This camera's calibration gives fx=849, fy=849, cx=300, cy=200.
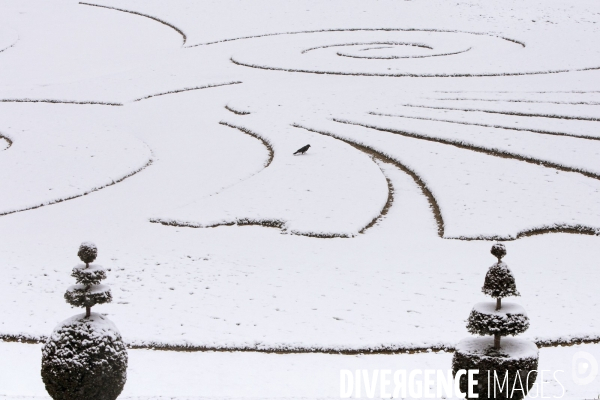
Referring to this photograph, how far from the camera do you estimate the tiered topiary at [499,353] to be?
367 inches

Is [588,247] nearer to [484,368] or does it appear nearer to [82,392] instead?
[484,368]

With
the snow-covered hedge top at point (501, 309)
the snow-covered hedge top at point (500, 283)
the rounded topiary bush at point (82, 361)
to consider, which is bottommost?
the rounded topiary bush at point (82, 361)

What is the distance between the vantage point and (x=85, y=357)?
9594 mm

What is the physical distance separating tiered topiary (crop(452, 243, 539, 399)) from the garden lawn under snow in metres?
4.85

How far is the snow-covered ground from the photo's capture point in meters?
15.9

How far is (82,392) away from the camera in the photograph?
9.65m

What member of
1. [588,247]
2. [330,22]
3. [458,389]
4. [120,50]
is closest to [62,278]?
[458,389]

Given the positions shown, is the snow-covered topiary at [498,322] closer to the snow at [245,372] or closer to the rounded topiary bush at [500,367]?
the rounded topiary bush at [500,367]

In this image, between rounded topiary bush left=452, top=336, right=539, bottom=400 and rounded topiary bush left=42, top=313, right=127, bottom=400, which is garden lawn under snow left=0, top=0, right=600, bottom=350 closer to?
rounded topiary bush left=42, top=313, right=127, bottom=400

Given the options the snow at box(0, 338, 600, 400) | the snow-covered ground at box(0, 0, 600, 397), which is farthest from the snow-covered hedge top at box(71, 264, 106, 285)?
the snow-covered ground at box(0, 0, 600, 397)

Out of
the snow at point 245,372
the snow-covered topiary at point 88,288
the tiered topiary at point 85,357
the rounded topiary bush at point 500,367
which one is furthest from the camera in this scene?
the snow at point 245,372

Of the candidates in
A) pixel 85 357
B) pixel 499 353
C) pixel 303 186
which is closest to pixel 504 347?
pixel 499 353

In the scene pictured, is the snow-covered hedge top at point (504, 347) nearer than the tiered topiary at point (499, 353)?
No

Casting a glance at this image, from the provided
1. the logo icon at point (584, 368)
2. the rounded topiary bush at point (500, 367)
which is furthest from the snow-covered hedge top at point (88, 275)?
the logo icon at point (584, 368)
